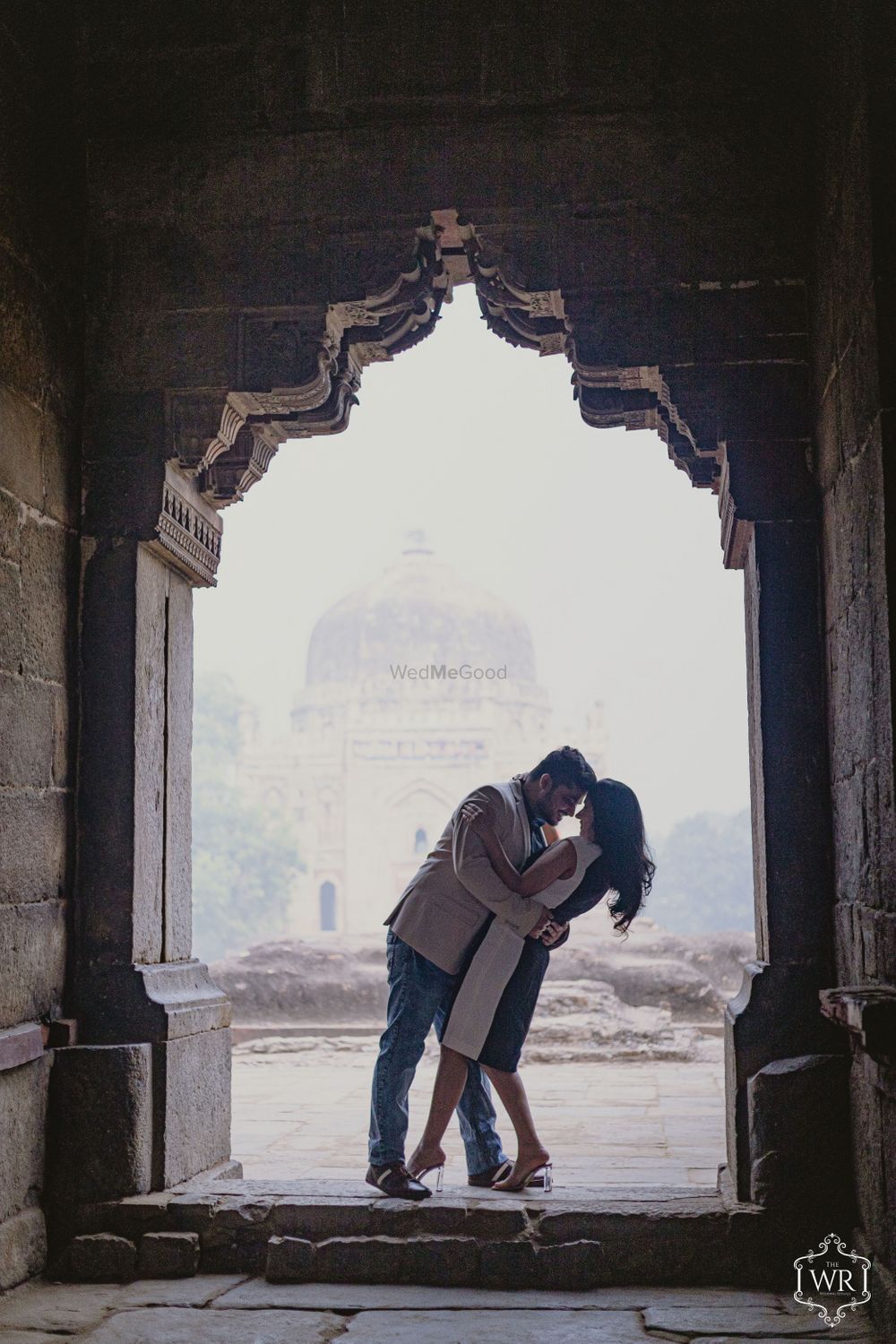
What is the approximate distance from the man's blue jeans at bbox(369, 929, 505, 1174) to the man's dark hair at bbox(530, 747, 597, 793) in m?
0.72

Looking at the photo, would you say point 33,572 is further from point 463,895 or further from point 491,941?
point 491,941

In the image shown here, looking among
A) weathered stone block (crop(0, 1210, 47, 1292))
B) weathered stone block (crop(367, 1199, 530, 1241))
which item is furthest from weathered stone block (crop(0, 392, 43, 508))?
weathered stone block (crop(367, 1199, 530, 1241))

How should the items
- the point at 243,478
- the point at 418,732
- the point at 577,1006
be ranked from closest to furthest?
the point at 243,478 < the point at 577,1006 < the point at 418,732

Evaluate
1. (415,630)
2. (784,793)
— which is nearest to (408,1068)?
(784,793)

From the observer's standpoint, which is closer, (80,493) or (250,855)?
(80,493)

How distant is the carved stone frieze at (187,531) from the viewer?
468 cm

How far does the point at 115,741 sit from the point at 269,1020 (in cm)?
805

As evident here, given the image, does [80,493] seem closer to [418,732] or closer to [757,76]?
[757,76]

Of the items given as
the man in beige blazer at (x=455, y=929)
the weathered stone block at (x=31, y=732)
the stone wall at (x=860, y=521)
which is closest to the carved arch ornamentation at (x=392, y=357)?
the stone wall at (x=860, y=521)

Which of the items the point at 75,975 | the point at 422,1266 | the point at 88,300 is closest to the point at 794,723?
the point at 422,1266

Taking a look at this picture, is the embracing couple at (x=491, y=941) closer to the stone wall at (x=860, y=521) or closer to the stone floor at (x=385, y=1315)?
the stone floor at (x=385, y=1315)

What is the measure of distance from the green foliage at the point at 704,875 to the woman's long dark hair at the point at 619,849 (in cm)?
5442

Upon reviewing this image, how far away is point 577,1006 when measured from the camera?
37.7ft

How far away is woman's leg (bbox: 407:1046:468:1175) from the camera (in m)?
4.44
